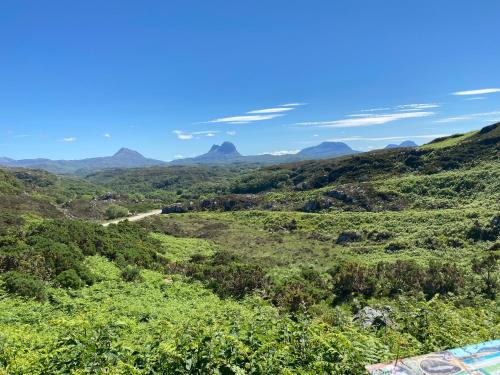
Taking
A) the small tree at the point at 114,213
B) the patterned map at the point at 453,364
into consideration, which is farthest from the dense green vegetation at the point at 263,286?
the small tree at the point at 114,213

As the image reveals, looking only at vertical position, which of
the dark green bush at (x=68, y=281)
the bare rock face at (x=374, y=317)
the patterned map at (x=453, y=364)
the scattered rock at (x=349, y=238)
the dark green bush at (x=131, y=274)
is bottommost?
the scattered rock at (x=349, y=238)

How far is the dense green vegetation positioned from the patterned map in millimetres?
1379

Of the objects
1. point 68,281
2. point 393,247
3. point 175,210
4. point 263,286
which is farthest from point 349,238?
point 175,210

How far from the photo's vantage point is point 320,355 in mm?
6059

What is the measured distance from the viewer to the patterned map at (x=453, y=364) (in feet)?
13.7

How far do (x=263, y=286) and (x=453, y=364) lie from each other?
1750 cm

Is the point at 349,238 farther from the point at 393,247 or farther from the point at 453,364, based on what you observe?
the point at 453,364

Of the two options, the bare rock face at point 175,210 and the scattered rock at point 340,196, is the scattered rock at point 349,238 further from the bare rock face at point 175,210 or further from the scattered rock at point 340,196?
the bare rock face at point 175,210

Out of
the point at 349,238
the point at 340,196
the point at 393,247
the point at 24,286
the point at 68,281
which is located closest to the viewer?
the point at 24,286

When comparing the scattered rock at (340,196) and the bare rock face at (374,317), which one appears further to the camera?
the scattered rock at (340,196)

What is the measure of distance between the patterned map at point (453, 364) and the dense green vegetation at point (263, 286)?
1379mm

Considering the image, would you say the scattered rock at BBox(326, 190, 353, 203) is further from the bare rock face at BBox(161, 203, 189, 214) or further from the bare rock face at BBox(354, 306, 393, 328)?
the bare rock face at BBox(354, 306, 393, 328)

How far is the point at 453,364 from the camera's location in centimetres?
432

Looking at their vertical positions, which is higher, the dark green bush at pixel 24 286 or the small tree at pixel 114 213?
the dark green bush at pixel 24 286
